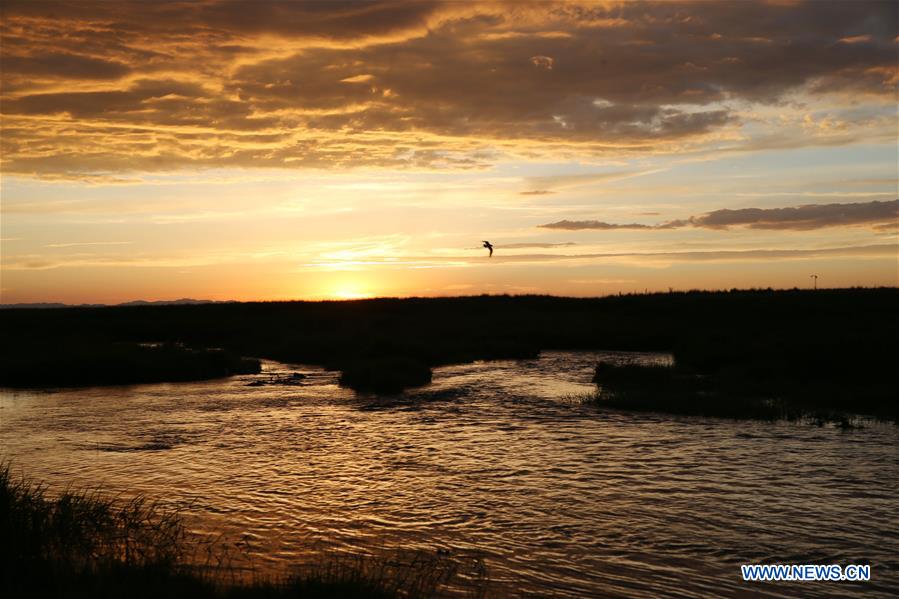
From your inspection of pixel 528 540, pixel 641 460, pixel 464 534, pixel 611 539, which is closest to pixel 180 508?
pixel 464 534

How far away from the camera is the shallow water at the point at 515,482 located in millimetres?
11758

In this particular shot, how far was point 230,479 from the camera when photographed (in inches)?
661

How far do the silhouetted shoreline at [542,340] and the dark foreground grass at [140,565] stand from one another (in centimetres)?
1701

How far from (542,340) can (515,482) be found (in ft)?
128

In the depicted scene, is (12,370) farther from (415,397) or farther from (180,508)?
(180,508)

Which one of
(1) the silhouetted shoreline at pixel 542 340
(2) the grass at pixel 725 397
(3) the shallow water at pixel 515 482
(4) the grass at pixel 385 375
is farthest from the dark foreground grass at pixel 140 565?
(4) the grass at pixel 385 375

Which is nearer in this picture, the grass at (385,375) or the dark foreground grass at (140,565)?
the dark foreground grass at (140,565)

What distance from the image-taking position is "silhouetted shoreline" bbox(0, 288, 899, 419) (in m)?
29.5

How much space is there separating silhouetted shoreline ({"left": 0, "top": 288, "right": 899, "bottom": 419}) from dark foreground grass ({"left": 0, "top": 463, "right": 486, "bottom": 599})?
17009mm

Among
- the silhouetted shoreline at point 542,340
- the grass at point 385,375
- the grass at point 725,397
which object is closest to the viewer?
the grass at point 725,397

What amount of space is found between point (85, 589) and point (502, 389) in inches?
958

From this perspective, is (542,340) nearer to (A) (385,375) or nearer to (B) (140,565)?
(A) (385,375)

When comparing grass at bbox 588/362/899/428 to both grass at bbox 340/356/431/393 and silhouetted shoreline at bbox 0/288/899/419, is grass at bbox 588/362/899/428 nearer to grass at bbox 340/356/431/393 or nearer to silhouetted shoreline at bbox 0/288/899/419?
silhouetted shoreline at bbox 0/288/899/419

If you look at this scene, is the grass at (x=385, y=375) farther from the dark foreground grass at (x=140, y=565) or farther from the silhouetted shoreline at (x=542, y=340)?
the dark foreground grass at (x=140, y=565)
